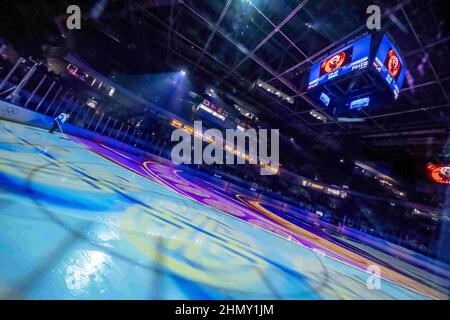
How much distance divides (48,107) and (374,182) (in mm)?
22668

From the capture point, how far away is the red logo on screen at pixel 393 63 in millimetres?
5589

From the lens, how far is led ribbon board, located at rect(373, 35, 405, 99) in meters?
5.27

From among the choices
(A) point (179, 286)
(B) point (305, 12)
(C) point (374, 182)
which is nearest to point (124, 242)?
(A) point (179, 286)

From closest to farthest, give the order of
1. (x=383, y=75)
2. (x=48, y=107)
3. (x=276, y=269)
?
(x=276, y=269) → (x=383, y=75) → (x=48, y=107)

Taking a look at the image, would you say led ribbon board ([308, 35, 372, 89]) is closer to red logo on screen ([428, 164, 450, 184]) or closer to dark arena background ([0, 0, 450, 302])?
dark arena background ([0, 0, 450, 302])

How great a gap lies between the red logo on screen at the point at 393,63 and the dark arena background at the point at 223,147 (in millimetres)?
57

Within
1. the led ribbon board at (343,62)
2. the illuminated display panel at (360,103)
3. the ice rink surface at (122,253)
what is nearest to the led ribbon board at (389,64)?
the led ribbon board at (343,62)

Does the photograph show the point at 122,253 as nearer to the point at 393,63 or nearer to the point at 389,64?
the point at 389,64

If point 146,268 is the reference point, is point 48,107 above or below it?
above

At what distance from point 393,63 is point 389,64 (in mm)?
328

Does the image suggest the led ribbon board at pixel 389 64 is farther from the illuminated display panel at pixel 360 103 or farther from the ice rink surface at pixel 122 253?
the ice rink surface at pixel 122 253

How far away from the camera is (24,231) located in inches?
62.2

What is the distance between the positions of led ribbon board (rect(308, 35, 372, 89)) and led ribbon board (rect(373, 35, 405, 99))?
12.6 inches
